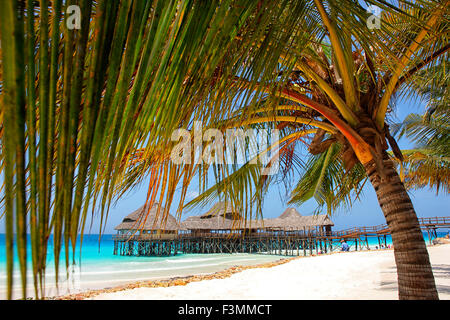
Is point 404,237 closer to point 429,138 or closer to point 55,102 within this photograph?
point 55,102

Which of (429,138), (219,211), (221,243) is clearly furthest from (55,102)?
(221,243)

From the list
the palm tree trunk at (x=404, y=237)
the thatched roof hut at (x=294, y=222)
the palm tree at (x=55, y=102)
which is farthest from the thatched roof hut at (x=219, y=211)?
the thatched roof hut at (x=294, y=222)

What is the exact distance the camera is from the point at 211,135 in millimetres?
1095

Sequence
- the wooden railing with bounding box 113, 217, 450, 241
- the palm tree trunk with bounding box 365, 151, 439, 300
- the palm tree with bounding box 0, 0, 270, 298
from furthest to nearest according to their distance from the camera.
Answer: the wooden railing with bounding box 113, 217, 450, 241
the palm tree trunk with bounding box 365, 151, 439, 300
the palm tree with bounding box 0, 0, 270, 298

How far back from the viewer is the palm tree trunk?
1.77m

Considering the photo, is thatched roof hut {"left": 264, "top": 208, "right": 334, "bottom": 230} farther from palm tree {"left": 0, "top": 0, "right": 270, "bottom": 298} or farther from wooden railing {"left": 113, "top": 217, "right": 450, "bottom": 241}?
palm tree {"left": 0, "top": 0, "right": 270, "bottom": 298}

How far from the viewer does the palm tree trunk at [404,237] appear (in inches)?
69.7

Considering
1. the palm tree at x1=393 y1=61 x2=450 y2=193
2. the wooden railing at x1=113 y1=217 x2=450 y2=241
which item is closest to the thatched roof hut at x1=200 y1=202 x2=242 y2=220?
the palm tree at x1=393 y1=61 x2=450 y2=193

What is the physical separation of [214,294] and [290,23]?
646 centimetres

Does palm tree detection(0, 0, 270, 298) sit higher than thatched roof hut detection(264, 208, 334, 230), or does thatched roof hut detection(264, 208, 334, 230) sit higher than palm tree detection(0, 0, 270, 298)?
palm tree detection(0, 0, 270, 298)

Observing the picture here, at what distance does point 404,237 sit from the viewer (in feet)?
6.15

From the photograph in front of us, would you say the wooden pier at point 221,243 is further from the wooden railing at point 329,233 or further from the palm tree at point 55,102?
the palm tree at point 55,102
